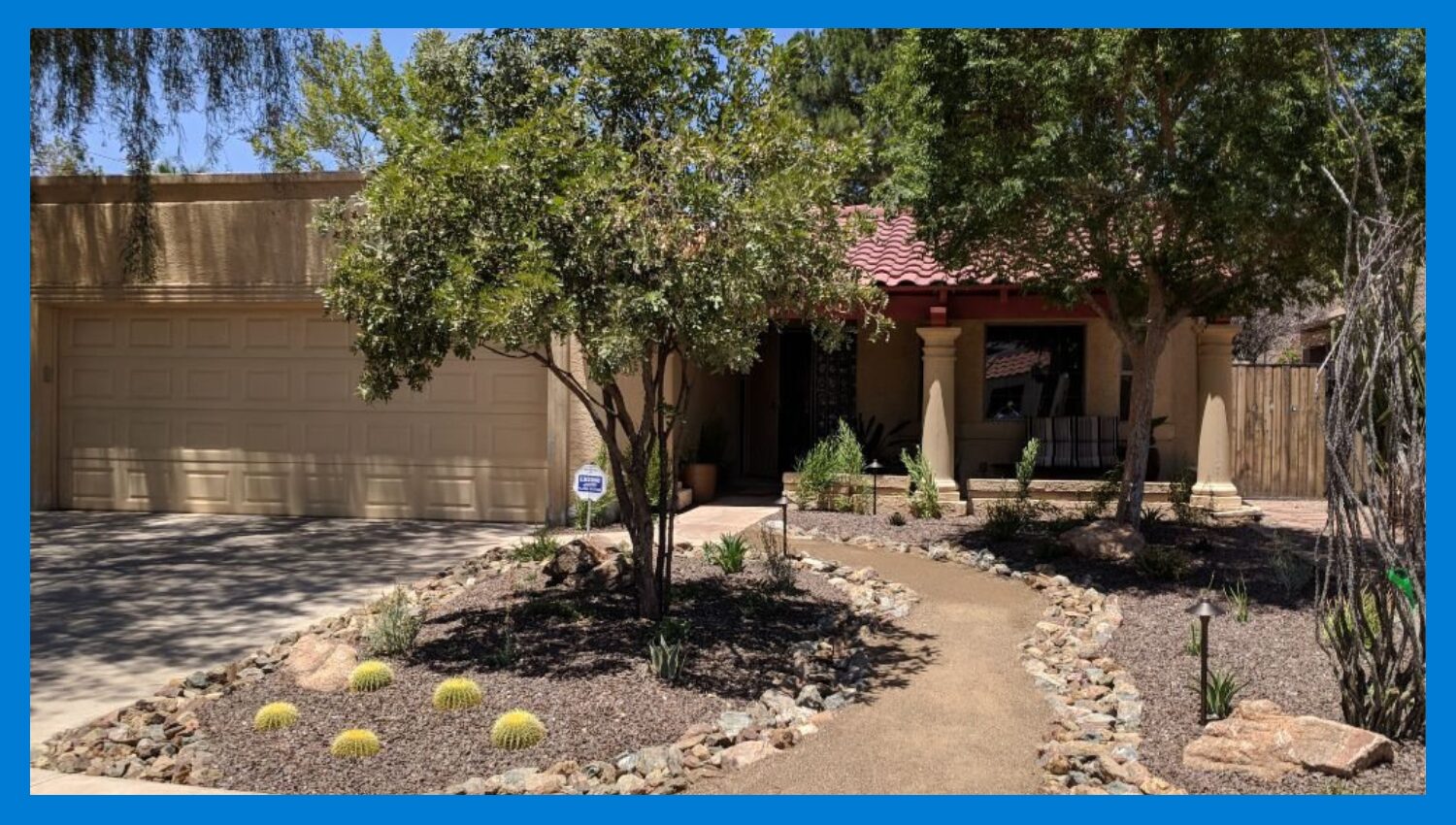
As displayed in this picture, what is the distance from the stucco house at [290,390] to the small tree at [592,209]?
212 inches

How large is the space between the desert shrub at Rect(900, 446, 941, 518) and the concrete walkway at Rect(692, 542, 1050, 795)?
4139mm

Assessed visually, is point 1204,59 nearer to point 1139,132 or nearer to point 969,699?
point 1139,132

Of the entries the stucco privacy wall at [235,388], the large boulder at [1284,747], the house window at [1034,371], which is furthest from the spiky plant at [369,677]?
the house window at [1034,371]

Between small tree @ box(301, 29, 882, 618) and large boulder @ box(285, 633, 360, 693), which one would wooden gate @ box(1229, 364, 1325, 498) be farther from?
large boulder @ box(285, 633, 360, 693)

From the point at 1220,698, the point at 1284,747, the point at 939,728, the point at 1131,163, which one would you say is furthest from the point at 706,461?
the point at 1284,747

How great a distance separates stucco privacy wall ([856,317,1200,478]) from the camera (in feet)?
46.7

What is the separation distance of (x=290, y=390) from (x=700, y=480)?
493 centimetres

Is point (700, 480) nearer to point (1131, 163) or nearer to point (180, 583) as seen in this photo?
point (180, 583)

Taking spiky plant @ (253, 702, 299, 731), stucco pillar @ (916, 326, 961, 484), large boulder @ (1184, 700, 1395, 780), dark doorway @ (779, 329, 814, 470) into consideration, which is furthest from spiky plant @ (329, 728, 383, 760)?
dark doorway @ (779, 329, 814, 470)

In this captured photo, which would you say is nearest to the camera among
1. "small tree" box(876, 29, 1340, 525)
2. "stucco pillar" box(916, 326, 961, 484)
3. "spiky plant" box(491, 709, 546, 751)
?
"spiky plant" box(491, 709, 546, 751)

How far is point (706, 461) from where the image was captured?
14711mm

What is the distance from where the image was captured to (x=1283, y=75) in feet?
28.4

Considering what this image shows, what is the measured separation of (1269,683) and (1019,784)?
2.12 meters

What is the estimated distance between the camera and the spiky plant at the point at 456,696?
588 cm
